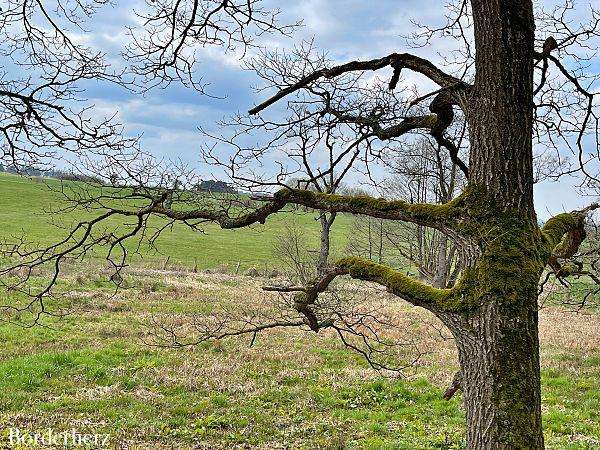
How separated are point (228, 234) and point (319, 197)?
47.8 metres

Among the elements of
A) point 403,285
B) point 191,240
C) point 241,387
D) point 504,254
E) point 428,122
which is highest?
point 428,122

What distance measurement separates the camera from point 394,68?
467 cm

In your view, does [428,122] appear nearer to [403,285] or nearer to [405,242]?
[403,285]

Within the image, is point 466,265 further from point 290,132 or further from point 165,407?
point 165,407

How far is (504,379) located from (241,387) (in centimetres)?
894

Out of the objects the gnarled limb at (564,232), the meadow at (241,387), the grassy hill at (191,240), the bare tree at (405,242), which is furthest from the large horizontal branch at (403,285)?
the grassy hill at (191,240)

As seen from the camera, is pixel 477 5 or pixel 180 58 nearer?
pixel 477 5

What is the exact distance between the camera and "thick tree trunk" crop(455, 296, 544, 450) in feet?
11.5

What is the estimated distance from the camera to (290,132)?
5.45 meters

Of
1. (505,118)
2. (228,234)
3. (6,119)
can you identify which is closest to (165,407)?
(6,119)

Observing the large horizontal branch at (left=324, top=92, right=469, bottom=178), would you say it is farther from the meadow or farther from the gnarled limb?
the meadow

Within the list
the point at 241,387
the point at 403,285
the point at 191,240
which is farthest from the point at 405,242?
the point at 403,285

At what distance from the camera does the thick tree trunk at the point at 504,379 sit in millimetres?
3516

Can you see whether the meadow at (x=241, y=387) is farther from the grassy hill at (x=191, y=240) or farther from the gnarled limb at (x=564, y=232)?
the grassy hill at (x=191, y=240)
